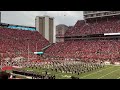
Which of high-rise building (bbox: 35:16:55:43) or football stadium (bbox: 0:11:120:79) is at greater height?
high-rise building (bbox: 35:16:55:43)

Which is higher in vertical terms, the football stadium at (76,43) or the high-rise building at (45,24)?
the high-rise building at (45,24)

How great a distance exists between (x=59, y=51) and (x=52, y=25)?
A: 290 feet

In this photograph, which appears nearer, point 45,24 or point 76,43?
point 76,43

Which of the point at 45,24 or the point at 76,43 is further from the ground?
the point at 45,24

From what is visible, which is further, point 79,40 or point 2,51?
point 79,40

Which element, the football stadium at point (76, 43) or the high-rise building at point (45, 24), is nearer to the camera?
the football stadium at point (76, 43)

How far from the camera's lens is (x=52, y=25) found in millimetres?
144125

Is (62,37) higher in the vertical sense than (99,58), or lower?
higher

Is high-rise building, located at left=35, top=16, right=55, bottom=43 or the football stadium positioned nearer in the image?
the football stadium
